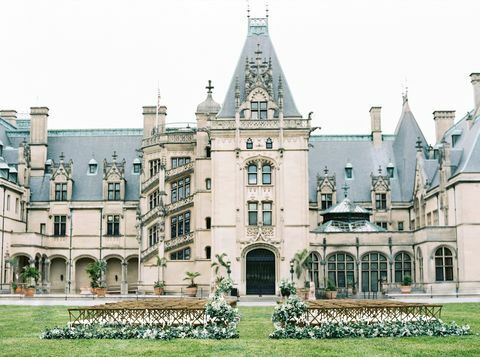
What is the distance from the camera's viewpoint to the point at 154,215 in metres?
59.6

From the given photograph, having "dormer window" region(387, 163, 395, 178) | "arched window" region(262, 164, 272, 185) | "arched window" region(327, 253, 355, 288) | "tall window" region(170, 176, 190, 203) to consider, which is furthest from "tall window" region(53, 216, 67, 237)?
"dormer window" region(387, 163, 395, 178)

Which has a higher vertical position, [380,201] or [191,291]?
[380,201]

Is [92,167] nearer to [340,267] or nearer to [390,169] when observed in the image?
[340,267]

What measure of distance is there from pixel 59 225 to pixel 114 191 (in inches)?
215

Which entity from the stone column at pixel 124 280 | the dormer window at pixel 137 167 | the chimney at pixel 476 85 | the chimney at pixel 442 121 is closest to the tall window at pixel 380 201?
the chimney at pixel 442 121

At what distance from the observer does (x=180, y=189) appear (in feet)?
194

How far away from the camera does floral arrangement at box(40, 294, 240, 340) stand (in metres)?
22.5

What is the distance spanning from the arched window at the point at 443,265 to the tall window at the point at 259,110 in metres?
15.4

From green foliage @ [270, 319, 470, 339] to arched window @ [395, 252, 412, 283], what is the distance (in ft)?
110

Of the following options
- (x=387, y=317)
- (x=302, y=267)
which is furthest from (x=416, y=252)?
(x=387, y=317)

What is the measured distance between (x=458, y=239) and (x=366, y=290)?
7.67 metres

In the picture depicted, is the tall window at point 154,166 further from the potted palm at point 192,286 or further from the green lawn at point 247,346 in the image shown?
the green lawn at point 247,346

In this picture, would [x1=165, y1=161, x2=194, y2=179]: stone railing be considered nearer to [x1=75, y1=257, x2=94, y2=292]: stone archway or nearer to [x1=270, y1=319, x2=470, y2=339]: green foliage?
[x1=75, y1=257, x2=94, y2=292]: stone archway

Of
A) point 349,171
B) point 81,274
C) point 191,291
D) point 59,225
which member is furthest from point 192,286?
point 349,171
